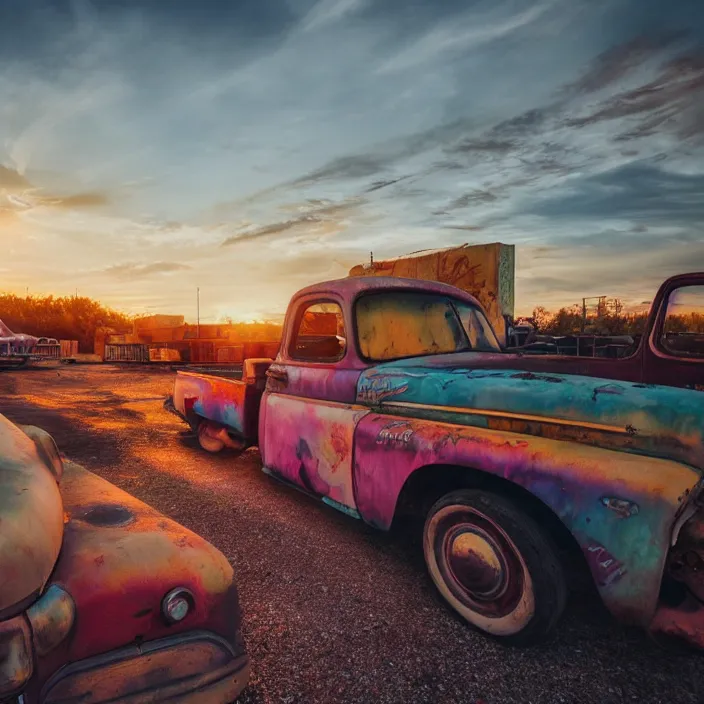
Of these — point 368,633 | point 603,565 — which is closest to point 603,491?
point 603,565

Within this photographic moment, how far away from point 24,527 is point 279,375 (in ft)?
7.37

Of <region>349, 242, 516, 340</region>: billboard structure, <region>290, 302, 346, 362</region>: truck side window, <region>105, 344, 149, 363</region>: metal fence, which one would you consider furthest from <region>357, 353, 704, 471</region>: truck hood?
<region>105, 344, 149, 363</region>: metal fence

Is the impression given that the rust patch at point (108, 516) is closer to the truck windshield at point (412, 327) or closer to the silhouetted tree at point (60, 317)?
the truck windshield at point (412, 327)

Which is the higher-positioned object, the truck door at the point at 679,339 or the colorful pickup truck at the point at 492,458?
the truck door at the point at 679,339

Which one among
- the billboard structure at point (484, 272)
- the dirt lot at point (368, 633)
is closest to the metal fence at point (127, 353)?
the billboard structure at point (484, 272)

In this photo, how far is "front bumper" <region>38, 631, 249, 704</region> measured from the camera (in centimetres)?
135

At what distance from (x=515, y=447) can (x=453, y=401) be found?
0.42m

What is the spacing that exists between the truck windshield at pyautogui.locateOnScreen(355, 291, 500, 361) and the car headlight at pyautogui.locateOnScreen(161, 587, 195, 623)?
1.72 metres

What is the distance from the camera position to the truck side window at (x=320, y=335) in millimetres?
3290

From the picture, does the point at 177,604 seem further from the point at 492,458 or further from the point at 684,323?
the point at 684,323

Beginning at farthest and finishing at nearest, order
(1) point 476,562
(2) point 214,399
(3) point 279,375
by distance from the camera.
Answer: (2) point 214,399 < (3) point 279,375 < (1) point 476,562

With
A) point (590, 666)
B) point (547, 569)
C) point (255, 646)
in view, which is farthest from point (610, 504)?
point (255, 646)

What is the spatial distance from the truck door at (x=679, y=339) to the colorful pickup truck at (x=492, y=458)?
0.60 m

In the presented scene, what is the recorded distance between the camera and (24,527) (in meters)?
1.38
